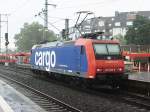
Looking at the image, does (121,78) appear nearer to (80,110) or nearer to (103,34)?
(103,34)

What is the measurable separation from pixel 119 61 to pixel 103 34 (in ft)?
6.55

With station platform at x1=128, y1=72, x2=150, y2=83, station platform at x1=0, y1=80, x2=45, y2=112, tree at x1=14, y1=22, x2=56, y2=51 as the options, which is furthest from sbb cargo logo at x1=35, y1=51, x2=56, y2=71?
tree at x1=14, y1=22, x2=56, y2=51

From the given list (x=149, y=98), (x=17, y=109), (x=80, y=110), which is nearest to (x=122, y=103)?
(x=149, y=98)

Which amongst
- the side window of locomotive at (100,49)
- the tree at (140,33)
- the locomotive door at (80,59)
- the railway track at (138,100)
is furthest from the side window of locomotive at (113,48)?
the tree at (140,33)

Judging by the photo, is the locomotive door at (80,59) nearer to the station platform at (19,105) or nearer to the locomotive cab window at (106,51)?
the locomotive cab window at (106,51)

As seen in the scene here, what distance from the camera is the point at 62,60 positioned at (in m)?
26.8

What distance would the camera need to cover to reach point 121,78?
22312mm

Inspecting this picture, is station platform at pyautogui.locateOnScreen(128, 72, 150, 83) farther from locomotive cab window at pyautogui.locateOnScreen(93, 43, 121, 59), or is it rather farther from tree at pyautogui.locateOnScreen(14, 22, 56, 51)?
tree at pyautogui.locateOnScreen(14, 22, 56, 51)

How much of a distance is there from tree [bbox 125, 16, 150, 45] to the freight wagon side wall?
5739 centimetres

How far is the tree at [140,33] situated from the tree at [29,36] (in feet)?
172

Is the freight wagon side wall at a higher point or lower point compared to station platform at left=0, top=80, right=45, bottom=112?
higher

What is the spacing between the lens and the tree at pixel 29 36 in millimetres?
143875

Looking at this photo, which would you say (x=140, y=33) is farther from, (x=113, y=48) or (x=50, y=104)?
(x=50, y=104)

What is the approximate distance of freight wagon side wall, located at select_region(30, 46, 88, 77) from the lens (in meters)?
23.0
